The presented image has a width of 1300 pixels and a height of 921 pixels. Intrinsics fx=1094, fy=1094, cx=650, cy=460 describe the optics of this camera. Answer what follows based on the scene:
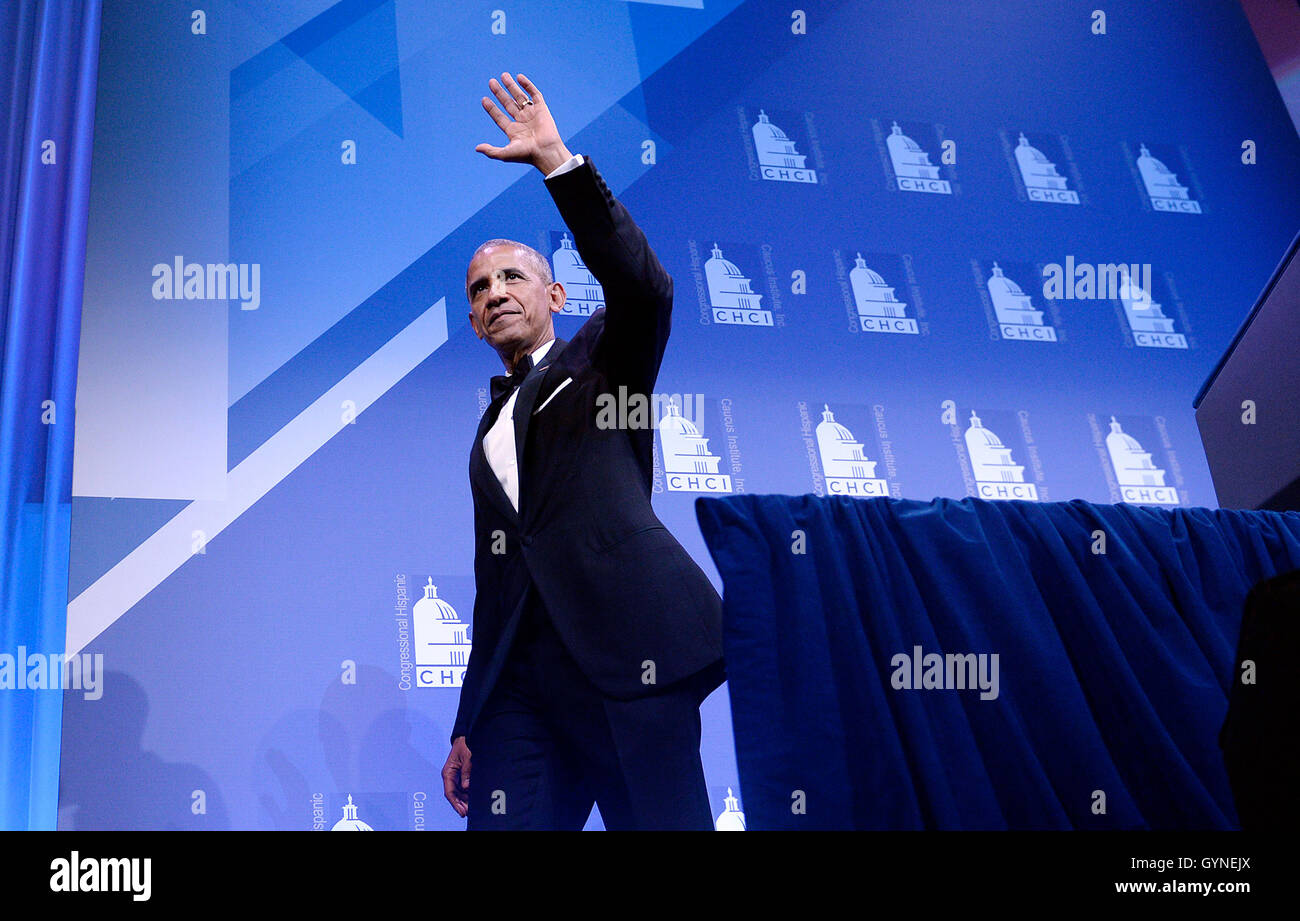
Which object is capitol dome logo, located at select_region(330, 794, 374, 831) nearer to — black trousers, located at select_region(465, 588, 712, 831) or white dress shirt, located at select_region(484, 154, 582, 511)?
black trousers, located at select_region(465, 588, 712, 831)

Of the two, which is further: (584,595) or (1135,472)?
(1135,472)

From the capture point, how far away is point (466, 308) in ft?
9.30

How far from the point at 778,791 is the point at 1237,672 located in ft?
2.00

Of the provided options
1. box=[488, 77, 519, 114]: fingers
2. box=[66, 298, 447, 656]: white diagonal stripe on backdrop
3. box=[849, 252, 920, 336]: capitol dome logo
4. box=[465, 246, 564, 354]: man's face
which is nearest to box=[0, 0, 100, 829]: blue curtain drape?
box=[66, 298, 447, 656]: white diagonal stripe on backdrop

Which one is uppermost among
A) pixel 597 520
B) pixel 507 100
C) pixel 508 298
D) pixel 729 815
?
pixel 507 100

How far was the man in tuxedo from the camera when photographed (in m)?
1.61

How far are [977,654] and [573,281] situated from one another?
154cm

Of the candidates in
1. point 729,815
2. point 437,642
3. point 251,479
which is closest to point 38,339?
point 251,479

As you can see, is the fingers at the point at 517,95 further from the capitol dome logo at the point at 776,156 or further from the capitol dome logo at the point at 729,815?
the capitol dome logo at the point at 729,815

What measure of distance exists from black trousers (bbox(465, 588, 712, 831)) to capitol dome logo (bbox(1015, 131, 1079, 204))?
7.48 ft

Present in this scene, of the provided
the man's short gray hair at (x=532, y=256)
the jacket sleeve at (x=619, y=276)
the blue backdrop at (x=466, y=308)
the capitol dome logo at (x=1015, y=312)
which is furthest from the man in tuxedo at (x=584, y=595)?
the capitol dome logo at (x=1015, y=312)

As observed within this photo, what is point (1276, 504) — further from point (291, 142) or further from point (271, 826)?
point (291, 142)

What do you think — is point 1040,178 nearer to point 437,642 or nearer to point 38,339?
point 437,642

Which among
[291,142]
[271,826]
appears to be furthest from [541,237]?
[271,826]
